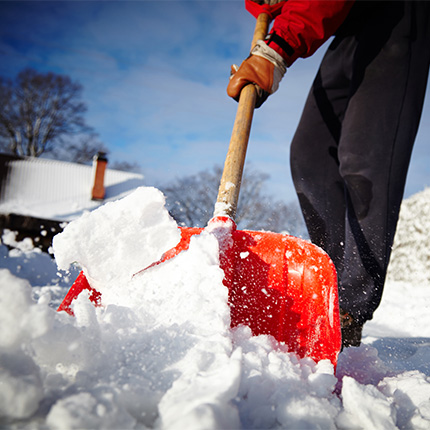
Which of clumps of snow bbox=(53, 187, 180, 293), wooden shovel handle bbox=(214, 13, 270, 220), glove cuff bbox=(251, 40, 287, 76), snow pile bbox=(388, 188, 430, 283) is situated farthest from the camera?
snow pile bbox=(388, 188, 430, 283)

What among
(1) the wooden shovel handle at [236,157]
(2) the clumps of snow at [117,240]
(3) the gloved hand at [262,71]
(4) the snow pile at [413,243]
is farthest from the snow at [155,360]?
(4) the snow pile at [413,243]

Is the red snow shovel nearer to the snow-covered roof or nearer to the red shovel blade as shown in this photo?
the red shovel blade

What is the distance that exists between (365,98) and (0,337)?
172 centimetres

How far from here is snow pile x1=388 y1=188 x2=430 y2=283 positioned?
4.69m

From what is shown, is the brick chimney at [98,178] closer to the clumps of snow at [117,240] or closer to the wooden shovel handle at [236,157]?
the wooden shovel handle at [236,157]

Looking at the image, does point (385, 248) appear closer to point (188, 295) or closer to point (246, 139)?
point (246, 139)

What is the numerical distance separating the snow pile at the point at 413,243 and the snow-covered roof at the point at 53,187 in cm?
932

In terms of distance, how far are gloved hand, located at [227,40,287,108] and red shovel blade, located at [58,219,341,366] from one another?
85cm

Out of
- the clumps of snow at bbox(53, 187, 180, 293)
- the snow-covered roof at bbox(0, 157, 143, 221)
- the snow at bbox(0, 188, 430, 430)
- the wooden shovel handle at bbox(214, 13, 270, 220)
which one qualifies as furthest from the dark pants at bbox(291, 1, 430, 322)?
the snow-covered roof at bbox(0, 157, 143, 221)

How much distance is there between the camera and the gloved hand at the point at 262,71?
1.63 meters

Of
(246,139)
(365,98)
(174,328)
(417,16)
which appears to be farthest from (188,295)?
(417,16)

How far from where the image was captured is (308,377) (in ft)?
2.97

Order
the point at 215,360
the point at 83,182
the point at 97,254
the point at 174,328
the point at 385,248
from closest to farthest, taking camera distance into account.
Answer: the point at 215,360 → the point at 174,328 → the point at 97,254 → the point at 385,248 → the point at 83,182

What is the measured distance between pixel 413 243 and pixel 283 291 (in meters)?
4.74
